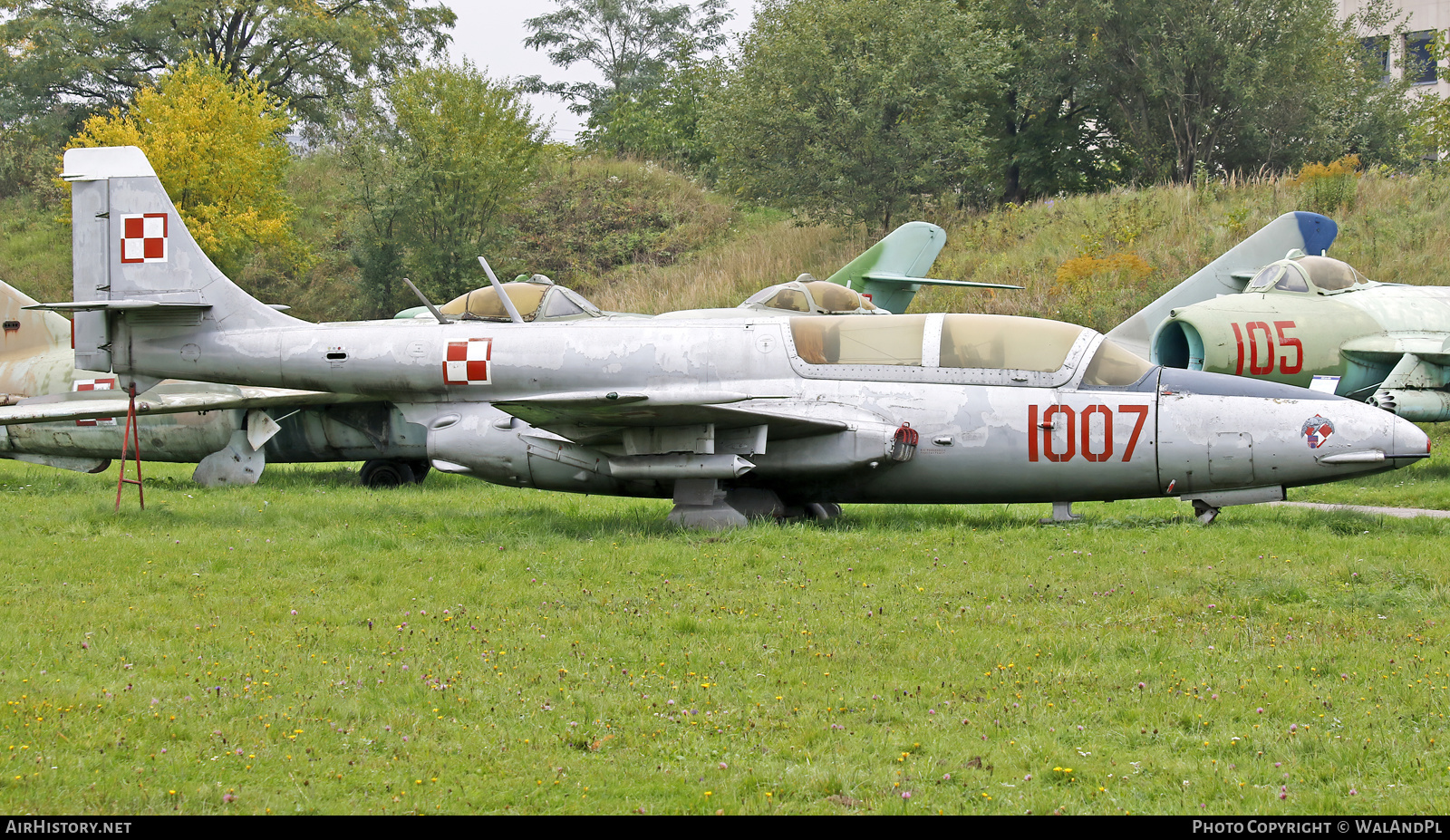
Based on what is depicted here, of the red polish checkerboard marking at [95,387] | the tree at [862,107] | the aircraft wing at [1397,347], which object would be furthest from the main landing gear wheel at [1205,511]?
the tree at [862,107]

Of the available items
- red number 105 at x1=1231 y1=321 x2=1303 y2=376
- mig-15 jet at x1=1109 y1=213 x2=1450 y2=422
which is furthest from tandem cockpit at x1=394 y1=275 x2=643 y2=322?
red number 105 at x1=1231 y1=321 x2=1303 y2=376

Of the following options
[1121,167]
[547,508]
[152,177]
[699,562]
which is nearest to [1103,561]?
[699,562]

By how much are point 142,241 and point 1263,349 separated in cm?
1338

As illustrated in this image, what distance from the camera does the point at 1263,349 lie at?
50.6 ft

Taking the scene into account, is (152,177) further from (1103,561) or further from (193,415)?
(1103,561)

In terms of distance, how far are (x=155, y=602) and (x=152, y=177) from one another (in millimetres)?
6608

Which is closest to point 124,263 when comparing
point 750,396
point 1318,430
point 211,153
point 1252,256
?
point 750,396

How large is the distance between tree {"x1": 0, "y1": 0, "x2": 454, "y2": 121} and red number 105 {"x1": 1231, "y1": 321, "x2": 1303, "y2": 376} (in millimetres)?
42869

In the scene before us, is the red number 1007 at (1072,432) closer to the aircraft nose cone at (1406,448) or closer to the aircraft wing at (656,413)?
the aircraft wing at (656,413)

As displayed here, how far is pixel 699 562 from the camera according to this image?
9.45 meters

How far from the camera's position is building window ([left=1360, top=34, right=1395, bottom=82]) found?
44.2m

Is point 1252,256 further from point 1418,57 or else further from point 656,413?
point 1418,57

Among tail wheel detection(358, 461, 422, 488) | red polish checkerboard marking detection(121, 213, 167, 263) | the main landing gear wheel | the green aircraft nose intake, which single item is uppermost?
red polish checkerboard marking detection(121, 213, 167, 263)

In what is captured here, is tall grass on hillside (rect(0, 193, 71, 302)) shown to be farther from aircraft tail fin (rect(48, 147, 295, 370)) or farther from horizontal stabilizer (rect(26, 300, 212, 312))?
Result: horizontal stabilizer (rect(26, 300, 212, 312))
